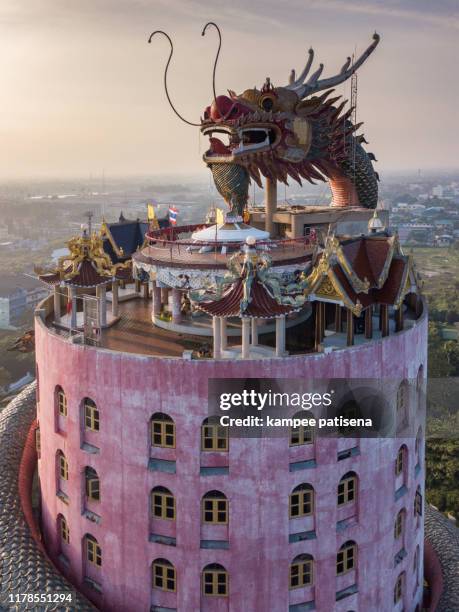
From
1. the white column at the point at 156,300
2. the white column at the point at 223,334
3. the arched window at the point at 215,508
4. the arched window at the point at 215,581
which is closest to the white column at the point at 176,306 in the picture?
the white column at the point at 156,300

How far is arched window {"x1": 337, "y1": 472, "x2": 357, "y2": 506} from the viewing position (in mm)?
30156

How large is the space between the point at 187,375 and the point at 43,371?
907 centimetres

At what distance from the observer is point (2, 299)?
14312 centimetres

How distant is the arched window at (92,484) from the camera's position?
31.2m

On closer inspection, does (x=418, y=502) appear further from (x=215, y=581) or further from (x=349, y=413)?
(x=215, y=581)

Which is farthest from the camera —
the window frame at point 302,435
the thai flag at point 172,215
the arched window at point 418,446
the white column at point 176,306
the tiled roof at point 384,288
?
the thai flag at point 172,215

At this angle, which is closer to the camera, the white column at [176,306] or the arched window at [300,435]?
the arched window at [300,435]

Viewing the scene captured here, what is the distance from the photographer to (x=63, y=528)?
110ft

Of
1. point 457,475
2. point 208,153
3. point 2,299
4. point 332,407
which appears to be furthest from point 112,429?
point 2,299

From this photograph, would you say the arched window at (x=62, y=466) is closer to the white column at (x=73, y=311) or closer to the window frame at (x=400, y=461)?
the white column at (x=73, y=311)

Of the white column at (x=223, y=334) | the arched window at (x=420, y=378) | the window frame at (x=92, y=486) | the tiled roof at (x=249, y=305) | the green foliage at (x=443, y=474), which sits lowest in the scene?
the green foliage at (x=443, y=474)

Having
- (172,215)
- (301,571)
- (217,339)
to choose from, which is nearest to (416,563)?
Result: (301,571)

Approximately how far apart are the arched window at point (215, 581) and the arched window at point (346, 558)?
5.04 m

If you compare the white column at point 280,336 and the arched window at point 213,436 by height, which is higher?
the white column at point 280,336
